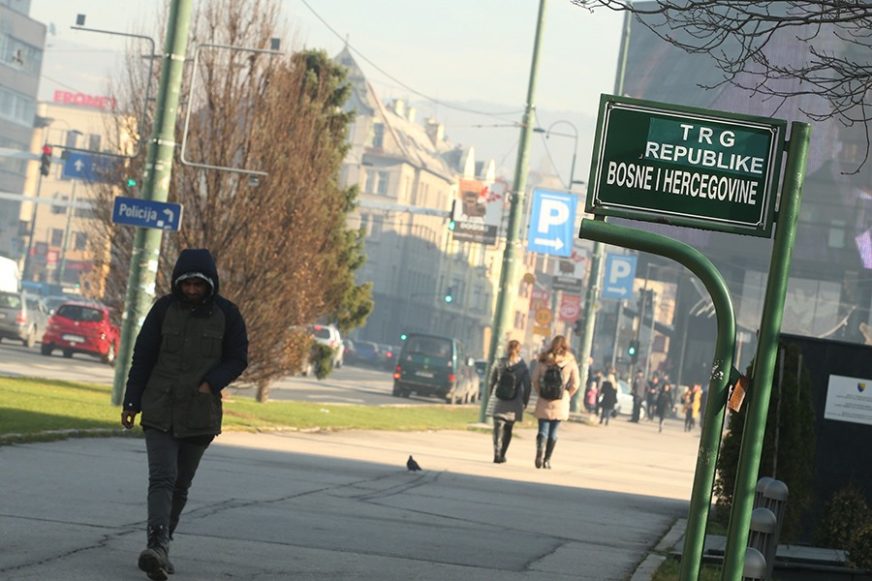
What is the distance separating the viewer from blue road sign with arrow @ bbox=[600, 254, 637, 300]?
197ft

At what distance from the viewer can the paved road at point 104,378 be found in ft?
108

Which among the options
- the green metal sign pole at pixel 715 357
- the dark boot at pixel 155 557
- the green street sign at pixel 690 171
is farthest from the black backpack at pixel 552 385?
the green street sign at pixel 690 171

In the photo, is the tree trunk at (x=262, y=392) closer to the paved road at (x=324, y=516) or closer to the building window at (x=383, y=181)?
the paved road at (x=324, y=516)

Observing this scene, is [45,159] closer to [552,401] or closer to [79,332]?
[79,332]

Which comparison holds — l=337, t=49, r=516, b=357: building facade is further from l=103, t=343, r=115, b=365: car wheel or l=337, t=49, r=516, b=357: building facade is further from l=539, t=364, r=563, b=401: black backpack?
l=539, t=364, r=563, b=401: black backpack

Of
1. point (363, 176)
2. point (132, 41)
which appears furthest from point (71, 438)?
point (363, 176)

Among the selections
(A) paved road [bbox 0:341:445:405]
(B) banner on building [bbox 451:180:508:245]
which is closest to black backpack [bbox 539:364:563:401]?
(A) paved road [bbox 0:341:445:405]

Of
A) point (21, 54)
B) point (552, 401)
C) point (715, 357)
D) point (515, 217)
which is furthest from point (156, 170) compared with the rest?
point (21, 54)

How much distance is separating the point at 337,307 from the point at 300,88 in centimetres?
467

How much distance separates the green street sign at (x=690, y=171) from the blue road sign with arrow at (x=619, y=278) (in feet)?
176

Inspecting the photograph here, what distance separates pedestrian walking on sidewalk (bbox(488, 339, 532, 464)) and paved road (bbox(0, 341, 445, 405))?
9.28 m

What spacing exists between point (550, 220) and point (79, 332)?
485 inches

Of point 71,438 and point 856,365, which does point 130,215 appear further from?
point 856,365

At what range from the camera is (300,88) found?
30.7m
